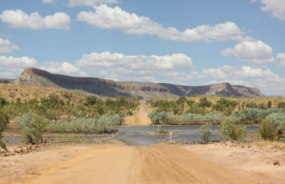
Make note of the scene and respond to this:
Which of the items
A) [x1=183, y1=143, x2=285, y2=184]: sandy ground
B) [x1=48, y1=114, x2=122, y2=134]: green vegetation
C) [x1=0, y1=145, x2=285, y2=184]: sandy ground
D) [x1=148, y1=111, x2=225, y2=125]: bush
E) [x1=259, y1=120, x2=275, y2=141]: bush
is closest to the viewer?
[x1=0, y1=145, x2=285, y2=184]: sandy ground

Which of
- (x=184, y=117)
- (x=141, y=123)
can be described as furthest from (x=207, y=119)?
(x=141, y=123)

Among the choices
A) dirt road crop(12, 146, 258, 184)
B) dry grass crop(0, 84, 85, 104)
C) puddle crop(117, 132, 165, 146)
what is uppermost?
dry grass crop(0, 84, 85, 104)

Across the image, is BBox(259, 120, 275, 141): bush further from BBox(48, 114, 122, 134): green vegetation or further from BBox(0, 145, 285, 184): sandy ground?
BBox(48, 114, 122, 134): green vegetation

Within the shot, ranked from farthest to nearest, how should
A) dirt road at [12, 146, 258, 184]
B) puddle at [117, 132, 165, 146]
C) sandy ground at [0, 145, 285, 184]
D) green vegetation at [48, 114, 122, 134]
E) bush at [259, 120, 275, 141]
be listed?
green vegetation at [48, 114, 122, 134] < puddle at [117, 132, 165, 146] < bush at [259, 120, 275, 141] < sandy ground at [0, 145, 285, 184] < dirt road at [12, 146, 258, 184]

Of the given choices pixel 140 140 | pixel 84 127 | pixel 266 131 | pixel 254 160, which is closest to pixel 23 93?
pixel 84 127

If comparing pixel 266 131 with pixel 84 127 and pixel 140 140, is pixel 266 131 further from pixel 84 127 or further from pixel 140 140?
pixel 84 127

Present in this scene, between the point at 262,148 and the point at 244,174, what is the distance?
19.6 ft

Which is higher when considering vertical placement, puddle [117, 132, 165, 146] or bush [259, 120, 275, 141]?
bush [259, 120, 275, 141]

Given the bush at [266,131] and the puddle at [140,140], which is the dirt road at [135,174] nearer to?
the bush at [266,131]

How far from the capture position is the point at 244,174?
14.0m

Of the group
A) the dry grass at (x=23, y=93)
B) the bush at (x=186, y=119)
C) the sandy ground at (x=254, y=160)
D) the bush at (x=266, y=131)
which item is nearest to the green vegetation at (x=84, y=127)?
the bush at (x=186, y=119)

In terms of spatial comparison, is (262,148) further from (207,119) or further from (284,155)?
(207,119)

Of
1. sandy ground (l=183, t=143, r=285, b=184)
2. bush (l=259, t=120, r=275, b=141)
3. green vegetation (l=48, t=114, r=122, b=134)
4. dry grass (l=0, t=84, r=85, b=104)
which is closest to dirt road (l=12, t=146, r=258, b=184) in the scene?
sandy ground (l=183, t=143, r=285, b=184)

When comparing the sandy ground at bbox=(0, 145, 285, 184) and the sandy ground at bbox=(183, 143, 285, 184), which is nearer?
the sandy ground at bbox=(0, 145, 285, 184)
